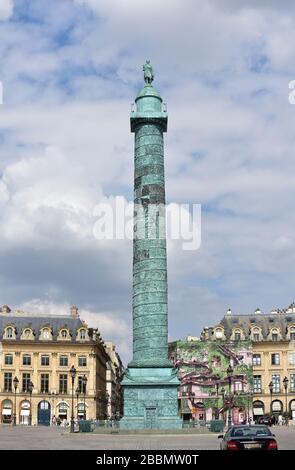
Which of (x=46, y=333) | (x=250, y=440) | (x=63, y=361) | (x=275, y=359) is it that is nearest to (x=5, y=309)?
(x=46, y=333)

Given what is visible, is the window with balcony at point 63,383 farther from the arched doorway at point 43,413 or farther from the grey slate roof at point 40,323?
the grey slate roof at point 40,323

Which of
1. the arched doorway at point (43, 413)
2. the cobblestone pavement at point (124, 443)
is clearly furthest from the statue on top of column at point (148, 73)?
the arched doorway at point (43, 413)

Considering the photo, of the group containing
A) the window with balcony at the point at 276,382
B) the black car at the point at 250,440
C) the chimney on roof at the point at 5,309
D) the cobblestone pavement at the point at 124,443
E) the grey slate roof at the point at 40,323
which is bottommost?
the cobblestone pavement at the point at 124,443

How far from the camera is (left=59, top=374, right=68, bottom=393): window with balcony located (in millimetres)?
73500

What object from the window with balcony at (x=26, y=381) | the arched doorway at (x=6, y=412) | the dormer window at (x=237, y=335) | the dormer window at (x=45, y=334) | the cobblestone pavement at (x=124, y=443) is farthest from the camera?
the dormer window at (x=237, y=335)

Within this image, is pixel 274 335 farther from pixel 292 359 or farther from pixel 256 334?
pixel 292 359

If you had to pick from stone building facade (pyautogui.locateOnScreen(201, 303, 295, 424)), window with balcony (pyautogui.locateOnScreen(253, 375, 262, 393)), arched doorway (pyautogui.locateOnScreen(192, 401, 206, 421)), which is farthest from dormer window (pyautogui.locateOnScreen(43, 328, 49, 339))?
window with balcony (pyautogui.locateOnScreen(253, 375, 262, 393))

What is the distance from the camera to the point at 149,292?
1684 inches

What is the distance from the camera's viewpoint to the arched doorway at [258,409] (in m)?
77.3

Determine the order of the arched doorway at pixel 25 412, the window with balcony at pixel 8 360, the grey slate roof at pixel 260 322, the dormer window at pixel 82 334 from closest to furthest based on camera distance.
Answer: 1. the arched doorway at pixel 25 412
2. the window with balcony at pixel 8 360
3. the dormer window at pixel 82 334
4. the grey slate roof at pixel 260 322

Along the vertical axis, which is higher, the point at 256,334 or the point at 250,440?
the point at 256,334

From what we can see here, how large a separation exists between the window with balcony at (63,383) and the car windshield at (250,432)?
5747cm

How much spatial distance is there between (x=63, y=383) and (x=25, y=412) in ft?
15.2
